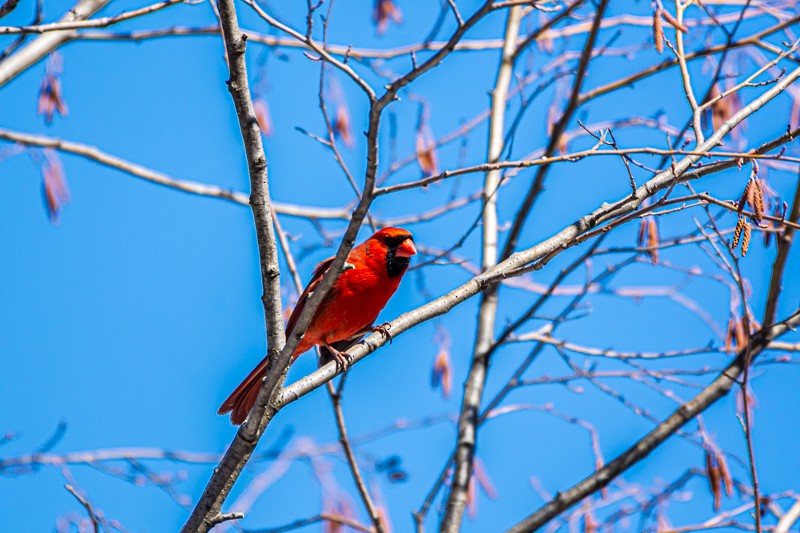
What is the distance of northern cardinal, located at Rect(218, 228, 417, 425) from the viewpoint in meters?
4.20

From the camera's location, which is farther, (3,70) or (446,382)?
(446,382)

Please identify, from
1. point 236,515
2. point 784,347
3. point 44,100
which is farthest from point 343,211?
point 236,515

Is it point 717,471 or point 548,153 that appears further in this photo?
point 548,153

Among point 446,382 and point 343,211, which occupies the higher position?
point 343,211

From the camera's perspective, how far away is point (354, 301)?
421 centimetres

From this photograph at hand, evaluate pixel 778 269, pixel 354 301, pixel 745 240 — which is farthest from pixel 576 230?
pixel 354 301

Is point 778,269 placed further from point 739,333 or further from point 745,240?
point 745,240

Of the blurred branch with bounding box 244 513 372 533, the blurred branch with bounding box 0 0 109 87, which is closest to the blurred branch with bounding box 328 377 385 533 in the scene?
the blurred branch with bounding box 244 513 372 533

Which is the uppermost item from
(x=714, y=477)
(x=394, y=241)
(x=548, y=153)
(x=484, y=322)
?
(x=548, y=153)

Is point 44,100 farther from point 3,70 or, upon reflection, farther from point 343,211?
point 343,211

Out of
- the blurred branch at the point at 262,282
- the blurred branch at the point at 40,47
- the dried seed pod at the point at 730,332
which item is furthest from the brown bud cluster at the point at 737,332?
the blurred branch at the point at 40,47

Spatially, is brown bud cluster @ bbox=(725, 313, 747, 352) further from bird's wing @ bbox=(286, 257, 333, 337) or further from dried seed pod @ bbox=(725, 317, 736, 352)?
bird's wing @ bbox=(286, 257, 333, 337)

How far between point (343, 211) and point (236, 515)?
11.9 ft

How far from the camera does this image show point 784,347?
4.17 metres
